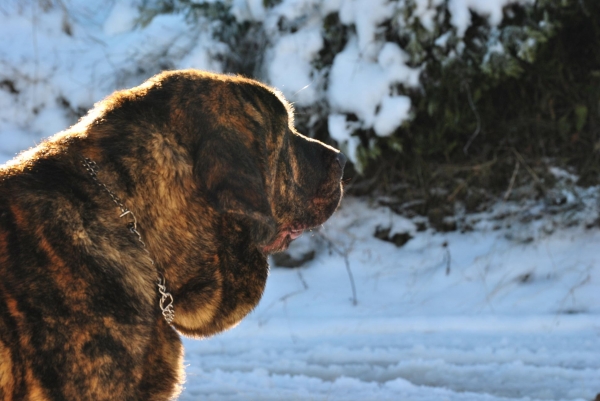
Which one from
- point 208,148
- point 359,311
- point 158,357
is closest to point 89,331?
point 158,357

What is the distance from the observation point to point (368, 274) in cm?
570

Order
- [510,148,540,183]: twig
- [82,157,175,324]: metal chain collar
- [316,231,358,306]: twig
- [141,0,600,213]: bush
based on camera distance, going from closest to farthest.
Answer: [82,157,175,324]: metal chain collar, [141,0,600,213]: bush, [316,231,358,306]: twig, [510,148,540,183]: twig

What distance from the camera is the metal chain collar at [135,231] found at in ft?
6.93

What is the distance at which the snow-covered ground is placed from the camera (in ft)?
13.0

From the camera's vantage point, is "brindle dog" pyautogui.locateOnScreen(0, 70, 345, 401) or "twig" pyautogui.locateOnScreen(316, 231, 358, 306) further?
"twig" pyautogui.locateOnScreen(316, 231, 358, 306)

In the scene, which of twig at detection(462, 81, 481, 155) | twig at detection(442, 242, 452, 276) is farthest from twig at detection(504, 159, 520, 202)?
twig at detection(442, 242, 452, 276)

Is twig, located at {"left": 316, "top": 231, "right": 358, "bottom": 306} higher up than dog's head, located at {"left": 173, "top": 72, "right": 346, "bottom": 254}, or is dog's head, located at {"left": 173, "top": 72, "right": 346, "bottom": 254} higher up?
twig, located at {"left": 316, "top": 231, "right": 358, "bottom": 306}

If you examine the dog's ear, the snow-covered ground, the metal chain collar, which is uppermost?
the snow-covered ground

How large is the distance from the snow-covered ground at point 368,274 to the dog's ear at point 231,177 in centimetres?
196

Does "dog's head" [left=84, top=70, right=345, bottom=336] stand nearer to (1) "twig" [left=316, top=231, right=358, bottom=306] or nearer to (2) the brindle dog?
(2) the brindle dog

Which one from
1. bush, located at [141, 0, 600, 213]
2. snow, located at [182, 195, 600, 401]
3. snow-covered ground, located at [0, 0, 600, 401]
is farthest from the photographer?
bush, located at [141, 0, 600, 213]

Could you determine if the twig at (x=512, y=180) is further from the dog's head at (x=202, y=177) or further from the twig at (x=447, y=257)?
the dog's head at (x=202, y=177)

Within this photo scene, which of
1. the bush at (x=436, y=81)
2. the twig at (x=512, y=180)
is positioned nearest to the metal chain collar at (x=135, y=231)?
the bush at (x=436, y=81)

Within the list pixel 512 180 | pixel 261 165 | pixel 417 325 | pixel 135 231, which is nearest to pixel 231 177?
pixel 261 165
